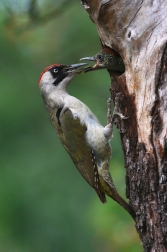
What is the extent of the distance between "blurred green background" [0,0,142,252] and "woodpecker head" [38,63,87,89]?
5.29 feet

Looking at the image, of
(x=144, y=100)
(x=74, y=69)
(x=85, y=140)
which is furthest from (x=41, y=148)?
(x=144, y=100)

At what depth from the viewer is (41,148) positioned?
10070mm

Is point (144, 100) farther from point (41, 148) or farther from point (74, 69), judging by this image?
point (41, 148)

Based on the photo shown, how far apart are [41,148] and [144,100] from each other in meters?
4.84

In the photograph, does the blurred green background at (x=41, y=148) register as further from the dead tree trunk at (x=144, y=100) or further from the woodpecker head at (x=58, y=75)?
the dead tree trunk at (x=144, y=100)

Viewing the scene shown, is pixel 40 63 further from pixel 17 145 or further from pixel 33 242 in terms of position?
pixel 33 242

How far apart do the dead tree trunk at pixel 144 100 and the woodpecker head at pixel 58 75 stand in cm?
121

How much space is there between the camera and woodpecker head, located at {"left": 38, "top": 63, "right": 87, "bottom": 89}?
698cm

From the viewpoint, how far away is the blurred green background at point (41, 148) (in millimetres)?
9259

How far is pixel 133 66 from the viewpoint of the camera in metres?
5.55

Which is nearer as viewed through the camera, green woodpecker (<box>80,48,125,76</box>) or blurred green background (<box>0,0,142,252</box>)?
green woodpecker (<box>80,48,125,76</box>)

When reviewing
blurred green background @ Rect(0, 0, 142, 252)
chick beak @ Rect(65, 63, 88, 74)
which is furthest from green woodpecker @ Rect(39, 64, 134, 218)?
blurred green background @ Rect(0, 0, 142, 252)

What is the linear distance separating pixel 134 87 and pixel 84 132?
1123mm

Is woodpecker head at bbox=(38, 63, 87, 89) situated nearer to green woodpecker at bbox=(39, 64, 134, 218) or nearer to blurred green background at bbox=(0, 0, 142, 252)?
green woodpecker at bbox=(39, 64, 134, 218)
